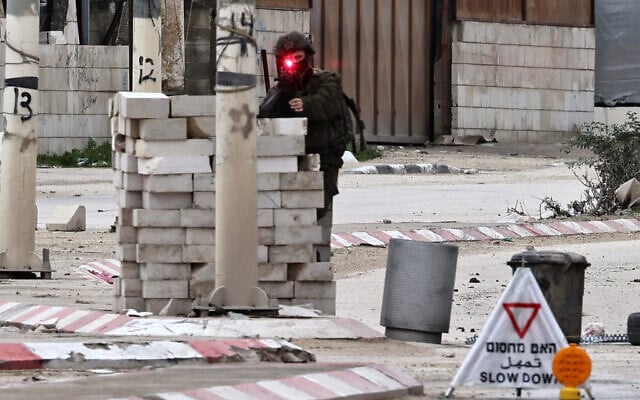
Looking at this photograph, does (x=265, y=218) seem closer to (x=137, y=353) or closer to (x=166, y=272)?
(x=166, y=272)

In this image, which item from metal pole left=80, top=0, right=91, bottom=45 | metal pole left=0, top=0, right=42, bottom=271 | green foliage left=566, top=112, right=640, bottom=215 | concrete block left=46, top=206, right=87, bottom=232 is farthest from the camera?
metal pole left=80, top=0, right=91, bottom=45

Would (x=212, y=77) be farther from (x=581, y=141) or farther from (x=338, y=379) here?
(x=338, y=379)

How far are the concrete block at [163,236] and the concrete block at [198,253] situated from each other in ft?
0.22

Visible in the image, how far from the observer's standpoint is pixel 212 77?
33344mm

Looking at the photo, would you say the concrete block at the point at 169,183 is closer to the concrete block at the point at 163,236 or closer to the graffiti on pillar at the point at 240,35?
the concrete block at the point at 163,236

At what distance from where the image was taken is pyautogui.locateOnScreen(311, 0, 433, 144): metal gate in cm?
3738

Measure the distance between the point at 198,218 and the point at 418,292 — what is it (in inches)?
60.7

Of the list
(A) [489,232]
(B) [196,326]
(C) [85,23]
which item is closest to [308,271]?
(B) [196,326]

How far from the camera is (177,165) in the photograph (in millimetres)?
12305

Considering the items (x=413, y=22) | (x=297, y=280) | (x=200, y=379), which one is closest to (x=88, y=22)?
(x=413, y=22)

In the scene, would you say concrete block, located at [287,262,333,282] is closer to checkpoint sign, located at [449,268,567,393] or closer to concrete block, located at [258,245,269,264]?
concrete block, located at [258,245,269,264]

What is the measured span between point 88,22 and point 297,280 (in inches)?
876

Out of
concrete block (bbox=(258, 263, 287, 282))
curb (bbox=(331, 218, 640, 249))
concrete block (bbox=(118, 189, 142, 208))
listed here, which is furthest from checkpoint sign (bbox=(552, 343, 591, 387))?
curb (bbox=(331, 218, 640, 249))

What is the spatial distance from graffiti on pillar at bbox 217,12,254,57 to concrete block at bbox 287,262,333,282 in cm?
164
